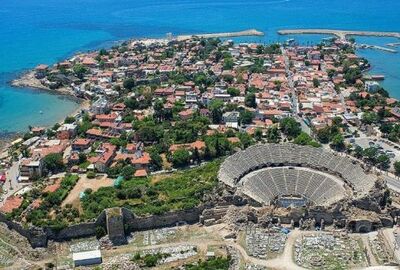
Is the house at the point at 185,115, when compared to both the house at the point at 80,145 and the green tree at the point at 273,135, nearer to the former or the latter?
the green tree at the point at 273,135

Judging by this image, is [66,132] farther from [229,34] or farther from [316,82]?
[229,34]

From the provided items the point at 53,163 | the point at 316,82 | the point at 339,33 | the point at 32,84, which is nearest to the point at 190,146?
the point at 53,163

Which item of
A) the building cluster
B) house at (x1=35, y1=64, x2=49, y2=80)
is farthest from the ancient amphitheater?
house at (x1=35, y1=64, x2=49, y2=80)

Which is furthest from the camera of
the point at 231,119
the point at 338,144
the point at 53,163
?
the point at 231,119

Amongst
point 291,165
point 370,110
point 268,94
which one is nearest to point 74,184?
point 291,165

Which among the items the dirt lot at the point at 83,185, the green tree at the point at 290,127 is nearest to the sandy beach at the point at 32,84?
the dirt lot at the point at 83,185

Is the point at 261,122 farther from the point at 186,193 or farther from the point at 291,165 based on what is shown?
the point at 186,193

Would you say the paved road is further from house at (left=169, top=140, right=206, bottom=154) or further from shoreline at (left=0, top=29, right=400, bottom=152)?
house at (left=169, top=140, right=206, bottom=154)
